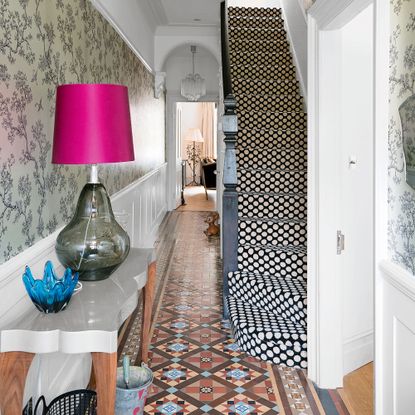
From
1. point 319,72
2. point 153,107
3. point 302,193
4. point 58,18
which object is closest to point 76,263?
point 58,18

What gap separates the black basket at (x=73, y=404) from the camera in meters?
1.93

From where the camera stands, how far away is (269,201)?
4008 mm

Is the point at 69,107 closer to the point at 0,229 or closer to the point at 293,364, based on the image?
the point at 0,229

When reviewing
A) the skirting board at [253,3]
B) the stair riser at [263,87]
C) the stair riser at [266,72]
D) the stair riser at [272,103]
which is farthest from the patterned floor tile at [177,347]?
the skirting board at [253,3]

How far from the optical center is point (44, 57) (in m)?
2.18

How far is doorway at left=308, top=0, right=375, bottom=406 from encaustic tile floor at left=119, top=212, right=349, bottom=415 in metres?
0.22

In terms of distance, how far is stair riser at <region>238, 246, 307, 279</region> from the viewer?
3.65 metres

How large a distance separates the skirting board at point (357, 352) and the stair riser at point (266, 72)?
2989 mm

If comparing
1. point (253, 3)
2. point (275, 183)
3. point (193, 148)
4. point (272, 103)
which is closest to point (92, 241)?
point (275, 183)

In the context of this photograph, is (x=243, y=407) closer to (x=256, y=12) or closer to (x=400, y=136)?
(x=400, y=136)

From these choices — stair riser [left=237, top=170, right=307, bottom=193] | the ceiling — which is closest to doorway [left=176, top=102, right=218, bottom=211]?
the ceiling

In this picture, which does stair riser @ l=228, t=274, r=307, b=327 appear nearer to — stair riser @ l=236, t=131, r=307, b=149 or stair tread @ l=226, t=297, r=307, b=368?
stair tread @ l=226, t=297, r=307, b=368

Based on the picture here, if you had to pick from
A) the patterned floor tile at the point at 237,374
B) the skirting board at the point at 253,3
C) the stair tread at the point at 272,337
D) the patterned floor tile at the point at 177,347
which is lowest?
the patterned floor tile at the point at 237,374

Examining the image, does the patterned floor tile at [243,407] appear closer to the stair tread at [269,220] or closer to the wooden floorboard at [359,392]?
the wooden floorboard at [359,392]
